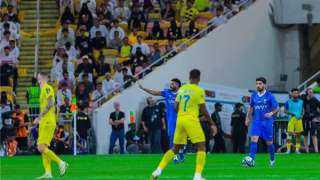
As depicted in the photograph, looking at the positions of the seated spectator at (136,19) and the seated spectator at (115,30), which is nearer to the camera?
the seated spectator at (115,30)

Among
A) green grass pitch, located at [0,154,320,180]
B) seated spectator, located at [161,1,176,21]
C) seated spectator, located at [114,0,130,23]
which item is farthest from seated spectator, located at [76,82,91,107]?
green grass pitch, located at [0,154,320,180]

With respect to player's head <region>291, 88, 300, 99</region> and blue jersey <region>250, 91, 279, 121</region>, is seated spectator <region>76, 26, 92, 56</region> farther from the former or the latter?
blue jersey <region>250, 91, 279, 121</region>

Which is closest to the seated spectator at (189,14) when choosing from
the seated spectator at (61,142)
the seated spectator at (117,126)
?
the seated spectator at (117,126)

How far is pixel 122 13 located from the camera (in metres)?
43.8

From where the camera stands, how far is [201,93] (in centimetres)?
2002

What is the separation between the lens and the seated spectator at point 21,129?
37875mm

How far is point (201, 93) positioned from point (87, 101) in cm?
1967

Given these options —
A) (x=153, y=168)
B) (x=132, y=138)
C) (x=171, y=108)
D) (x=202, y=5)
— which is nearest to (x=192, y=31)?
(x=202, y=5)

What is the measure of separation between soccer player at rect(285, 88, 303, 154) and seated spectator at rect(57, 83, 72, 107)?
812 centimetres

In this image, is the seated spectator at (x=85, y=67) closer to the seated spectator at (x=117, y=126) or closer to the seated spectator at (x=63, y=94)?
the seated spectator at (x=63, y=94)

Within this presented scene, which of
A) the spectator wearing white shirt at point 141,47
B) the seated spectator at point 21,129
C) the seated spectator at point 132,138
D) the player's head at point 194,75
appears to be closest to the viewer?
the player's head at point 194,75

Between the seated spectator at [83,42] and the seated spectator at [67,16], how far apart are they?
65.7 inches

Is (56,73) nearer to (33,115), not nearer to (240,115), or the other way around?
(33,115)

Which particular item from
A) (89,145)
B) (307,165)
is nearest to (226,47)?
(89,145)
